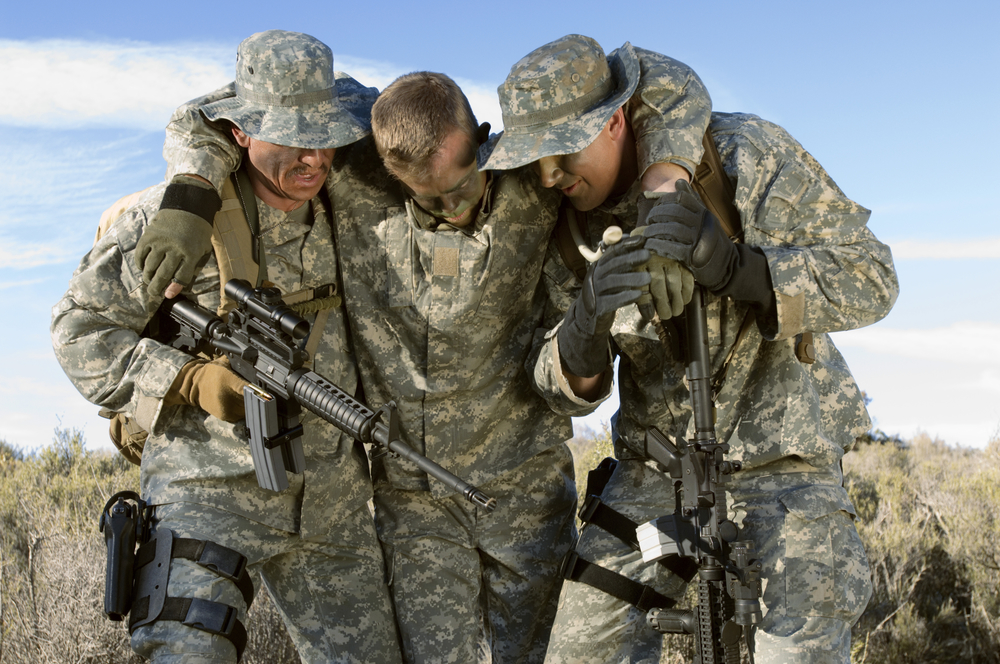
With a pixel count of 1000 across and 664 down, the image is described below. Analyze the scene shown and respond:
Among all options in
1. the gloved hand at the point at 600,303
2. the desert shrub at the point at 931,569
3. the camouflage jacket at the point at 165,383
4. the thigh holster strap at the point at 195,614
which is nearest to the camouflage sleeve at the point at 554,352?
the gloved hand at the point at 600,303

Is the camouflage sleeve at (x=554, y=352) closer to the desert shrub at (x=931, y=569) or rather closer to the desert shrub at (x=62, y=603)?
the desert shrub at (x=62, y=603)

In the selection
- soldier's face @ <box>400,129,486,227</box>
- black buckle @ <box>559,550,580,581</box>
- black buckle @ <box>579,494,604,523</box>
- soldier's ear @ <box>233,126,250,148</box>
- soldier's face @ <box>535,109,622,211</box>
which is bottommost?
black buckle @ <box>559,550,580,581</box>

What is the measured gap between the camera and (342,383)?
3.92m

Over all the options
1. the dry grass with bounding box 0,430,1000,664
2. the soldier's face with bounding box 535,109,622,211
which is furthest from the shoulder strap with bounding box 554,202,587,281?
the dry grass with bounding box 0,430,1000,664

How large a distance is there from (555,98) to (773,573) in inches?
78.9

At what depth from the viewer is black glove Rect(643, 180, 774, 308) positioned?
294 cm

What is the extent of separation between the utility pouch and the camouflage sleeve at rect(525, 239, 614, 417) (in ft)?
5.71

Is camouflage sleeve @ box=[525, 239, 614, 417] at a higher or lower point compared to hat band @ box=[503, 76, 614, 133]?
lower

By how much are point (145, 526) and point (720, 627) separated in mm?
2279

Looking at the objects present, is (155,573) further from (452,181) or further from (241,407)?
Answer: (452,181)

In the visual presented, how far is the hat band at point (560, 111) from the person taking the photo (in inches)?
135

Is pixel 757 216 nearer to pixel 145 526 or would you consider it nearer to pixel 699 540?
pixel 699 540

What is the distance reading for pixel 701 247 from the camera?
297cm

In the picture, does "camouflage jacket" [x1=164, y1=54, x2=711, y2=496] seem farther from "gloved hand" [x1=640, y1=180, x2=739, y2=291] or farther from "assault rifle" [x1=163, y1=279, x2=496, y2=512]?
Answer: "gloved hand" [x1=640, y1=180, x2=739, y2=291]
